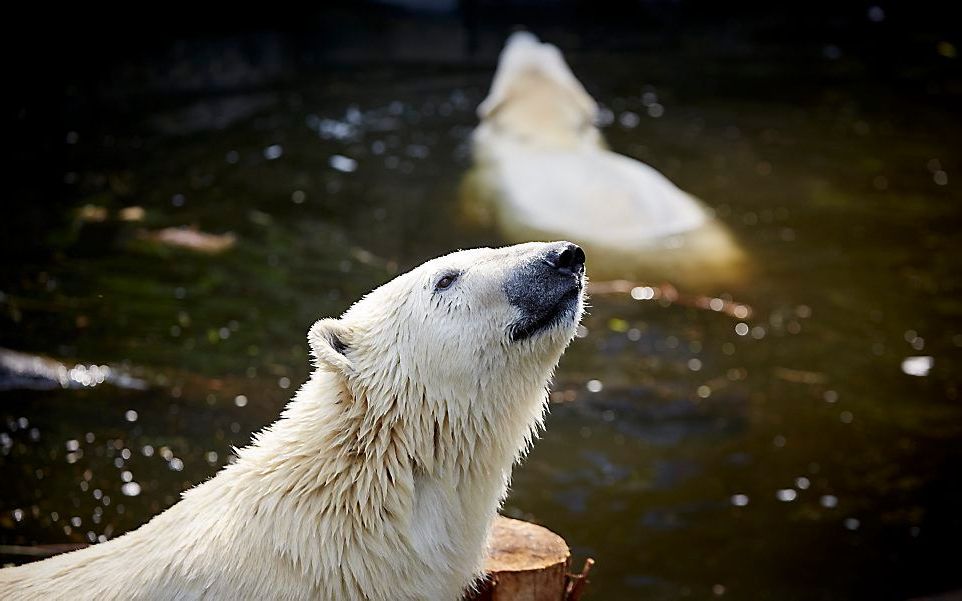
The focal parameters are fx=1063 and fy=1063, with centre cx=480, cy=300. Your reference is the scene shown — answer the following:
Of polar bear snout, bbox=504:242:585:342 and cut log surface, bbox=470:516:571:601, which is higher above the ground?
polar bear snout, bbox=504:242:585:342

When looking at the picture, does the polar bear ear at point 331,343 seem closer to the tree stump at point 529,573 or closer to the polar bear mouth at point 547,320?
Result: the polar bear mouth at point 547,320

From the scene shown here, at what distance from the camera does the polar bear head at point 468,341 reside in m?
2.92

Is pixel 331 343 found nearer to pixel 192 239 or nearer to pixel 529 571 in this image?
pixel 529 571

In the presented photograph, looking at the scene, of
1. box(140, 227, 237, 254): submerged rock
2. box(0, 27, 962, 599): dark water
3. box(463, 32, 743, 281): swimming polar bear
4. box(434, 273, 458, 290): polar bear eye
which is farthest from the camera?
box(463, 32, 743, 281): swimming polar bear

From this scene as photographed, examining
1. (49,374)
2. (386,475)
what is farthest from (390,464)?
(49,374)

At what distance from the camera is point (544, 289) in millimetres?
2908

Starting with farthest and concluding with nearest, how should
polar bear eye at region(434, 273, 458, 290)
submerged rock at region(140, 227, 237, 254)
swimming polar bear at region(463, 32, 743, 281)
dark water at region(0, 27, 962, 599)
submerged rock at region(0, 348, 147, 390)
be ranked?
swimming polar bear at region(463, 32, 743, 281) < submerged rock at region(140, 227, 237, 254) < submerged rock at region(0, 348, 147, 390) < dark water at region(0, 27, 962, 599) < polar bear eye at region(434, 273, 458, 290)

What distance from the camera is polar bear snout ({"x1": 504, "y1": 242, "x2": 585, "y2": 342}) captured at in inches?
114

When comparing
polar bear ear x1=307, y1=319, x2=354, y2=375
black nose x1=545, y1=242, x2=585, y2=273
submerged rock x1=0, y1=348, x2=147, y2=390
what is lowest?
submerged rock x1=0, y1=348, x2=147, y2=390

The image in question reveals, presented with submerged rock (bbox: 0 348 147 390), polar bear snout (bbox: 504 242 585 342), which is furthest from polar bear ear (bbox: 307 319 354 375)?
submerged rock (bbox: 0 348 147 390)

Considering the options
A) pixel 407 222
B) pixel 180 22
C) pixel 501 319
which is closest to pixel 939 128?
pixel 407 222

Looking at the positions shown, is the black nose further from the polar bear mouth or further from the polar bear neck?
the polar bear neck

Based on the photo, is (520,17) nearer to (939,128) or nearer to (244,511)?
(939,128)

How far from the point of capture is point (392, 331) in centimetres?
300
